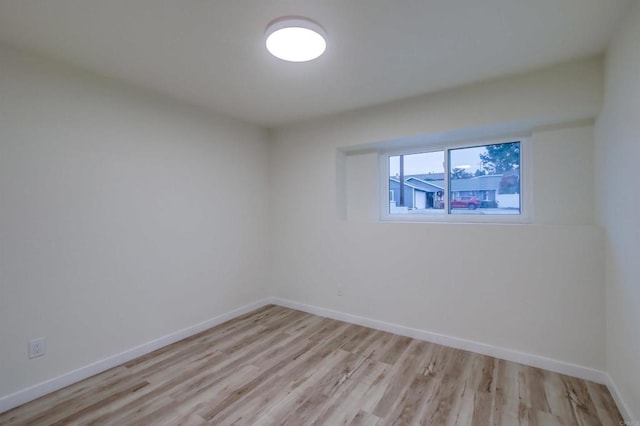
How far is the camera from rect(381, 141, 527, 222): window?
2787 mm

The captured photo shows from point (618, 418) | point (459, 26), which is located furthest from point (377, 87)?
point (618, 418)

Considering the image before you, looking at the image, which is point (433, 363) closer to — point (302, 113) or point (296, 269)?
point (296, 269)

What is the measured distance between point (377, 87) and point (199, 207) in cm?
210

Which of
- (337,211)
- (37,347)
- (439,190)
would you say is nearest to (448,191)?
(439,190)

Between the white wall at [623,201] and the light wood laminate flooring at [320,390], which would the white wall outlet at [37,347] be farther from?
the white wall at [623,201]

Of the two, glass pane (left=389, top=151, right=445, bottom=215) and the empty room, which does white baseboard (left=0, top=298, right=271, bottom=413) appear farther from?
glass pane (left=389, top=151, right=445, bottom=215)

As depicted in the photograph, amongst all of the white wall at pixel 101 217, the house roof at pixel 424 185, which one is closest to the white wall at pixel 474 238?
the house roof at pixel 424 185

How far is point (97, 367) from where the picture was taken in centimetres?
233

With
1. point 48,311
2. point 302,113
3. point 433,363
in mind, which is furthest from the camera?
point 302,113

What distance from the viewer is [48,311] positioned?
6.92ft

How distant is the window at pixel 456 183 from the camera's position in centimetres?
279

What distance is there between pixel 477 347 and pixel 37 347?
3390mm

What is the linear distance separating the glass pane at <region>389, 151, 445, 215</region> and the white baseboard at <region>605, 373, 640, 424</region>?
5.69ft

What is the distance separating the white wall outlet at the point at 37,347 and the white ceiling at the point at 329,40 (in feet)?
6.47
